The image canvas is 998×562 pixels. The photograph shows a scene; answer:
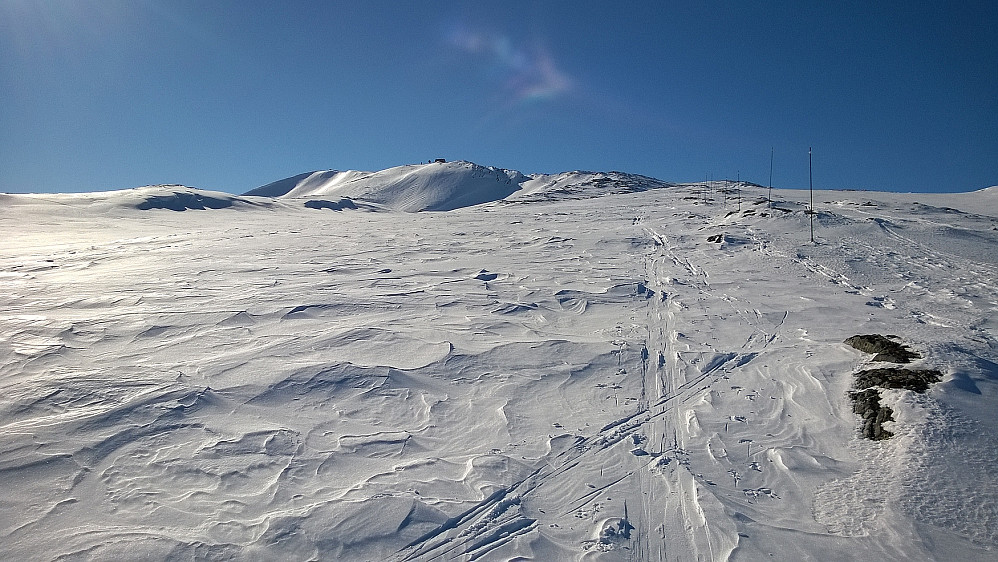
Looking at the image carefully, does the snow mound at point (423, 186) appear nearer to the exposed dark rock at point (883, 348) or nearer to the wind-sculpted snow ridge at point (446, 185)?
the wind-sculpted snow ridge at point (446, 185)

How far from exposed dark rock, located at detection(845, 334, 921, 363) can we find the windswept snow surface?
0.18 metres

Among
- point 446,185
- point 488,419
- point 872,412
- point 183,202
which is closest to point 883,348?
point 872,412

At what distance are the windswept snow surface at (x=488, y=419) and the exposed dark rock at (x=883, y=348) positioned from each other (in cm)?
18

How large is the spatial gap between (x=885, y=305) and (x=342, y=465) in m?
9.56

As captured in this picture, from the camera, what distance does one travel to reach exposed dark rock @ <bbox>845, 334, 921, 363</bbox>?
19.2 ft

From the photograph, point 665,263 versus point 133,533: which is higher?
point 665,263

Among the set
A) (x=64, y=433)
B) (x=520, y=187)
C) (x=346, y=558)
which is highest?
A: (x=520, y=187)

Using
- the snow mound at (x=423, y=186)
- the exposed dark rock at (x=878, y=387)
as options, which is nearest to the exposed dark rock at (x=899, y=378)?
the exposed dark rock at (x=878, y=387)

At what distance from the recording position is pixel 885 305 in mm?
8898

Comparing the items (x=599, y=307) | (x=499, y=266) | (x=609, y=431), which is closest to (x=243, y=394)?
(x=609, y=431)

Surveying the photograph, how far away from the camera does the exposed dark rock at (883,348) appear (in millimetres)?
5867

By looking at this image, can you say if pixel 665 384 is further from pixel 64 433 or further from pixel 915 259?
pixel 915 259

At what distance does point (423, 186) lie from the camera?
71312mm

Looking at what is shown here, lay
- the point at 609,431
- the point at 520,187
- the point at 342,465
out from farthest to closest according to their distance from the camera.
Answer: the point at 520,187, the point at 609,431, the point at 342,465
